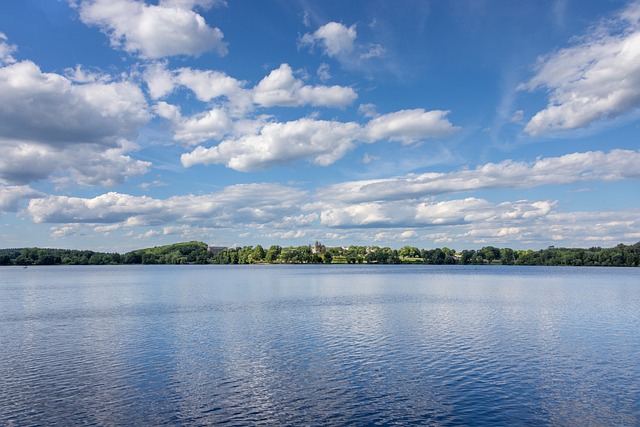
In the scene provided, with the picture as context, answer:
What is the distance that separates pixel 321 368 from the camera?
26.6 m

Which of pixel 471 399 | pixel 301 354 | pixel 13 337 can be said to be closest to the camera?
pixel 471 399

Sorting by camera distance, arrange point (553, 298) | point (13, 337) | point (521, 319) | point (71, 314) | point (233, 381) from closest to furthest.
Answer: point (233, 381) < point (13, 337) < point (521, 319) < point (71, 314) < point (553, 298)

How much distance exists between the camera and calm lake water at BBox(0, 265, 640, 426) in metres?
19.7

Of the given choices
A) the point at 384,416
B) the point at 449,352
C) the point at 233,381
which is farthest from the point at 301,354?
the point at 384,416

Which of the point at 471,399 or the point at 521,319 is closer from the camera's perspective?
the point at 471,399

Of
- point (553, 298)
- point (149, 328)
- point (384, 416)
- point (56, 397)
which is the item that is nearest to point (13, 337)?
point (149, 328)

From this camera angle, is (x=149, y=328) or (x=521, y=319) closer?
(x=149, y=328)

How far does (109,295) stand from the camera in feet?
242

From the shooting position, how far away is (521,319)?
150 ft

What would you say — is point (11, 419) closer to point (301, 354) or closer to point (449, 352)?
point (301, 354)

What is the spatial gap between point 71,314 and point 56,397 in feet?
105

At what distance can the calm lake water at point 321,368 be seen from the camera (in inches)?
774

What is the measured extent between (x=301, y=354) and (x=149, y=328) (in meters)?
16.9

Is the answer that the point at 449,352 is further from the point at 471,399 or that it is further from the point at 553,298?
the point at 553,298
